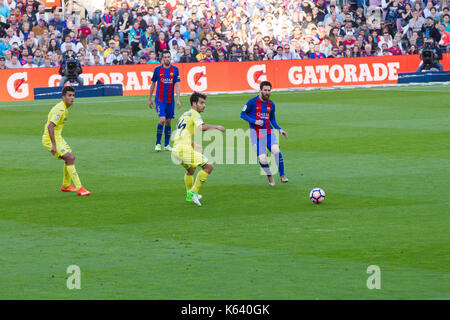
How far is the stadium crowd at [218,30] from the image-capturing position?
35438mm

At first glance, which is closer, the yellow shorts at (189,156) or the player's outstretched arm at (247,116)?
the yellow shorts at (189,156)

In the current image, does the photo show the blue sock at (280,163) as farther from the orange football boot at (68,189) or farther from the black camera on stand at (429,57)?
the black camera on stand at (429,57)

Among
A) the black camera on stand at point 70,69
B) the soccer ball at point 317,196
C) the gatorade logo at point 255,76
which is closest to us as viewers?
the soccer ball at point 317,196

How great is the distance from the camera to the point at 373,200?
1339 centimetres

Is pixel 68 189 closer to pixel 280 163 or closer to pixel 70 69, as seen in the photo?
pixel 280 163

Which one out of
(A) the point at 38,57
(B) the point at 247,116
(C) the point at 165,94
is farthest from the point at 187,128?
(A) the point at 38,57

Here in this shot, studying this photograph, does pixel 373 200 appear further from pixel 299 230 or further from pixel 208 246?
pixel 208 246

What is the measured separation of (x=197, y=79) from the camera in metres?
36.8

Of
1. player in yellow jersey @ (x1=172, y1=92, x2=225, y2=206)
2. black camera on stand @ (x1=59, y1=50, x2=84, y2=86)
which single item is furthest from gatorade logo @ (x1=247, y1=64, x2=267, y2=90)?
player in yellow jersey @ (x1=172, y1=92, x2=225, y2=206)

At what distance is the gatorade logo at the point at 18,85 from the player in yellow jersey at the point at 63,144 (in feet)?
64.5

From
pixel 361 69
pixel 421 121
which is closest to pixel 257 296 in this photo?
pixel 421 121

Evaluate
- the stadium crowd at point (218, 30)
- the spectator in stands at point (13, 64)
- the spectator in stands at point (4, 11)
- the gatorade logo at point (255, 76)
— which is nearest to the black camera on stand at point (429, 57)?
the stadium crowd at point (218, 30)

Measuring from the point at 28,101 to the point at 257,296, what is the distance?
2683 centimetres

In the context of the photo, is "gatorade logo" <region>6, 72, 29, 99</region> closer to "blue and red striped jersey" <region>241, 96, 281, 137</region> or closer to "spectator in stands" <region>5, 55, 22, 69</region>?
"spectator in stands" <region>5, 55, 22, 69</region>
